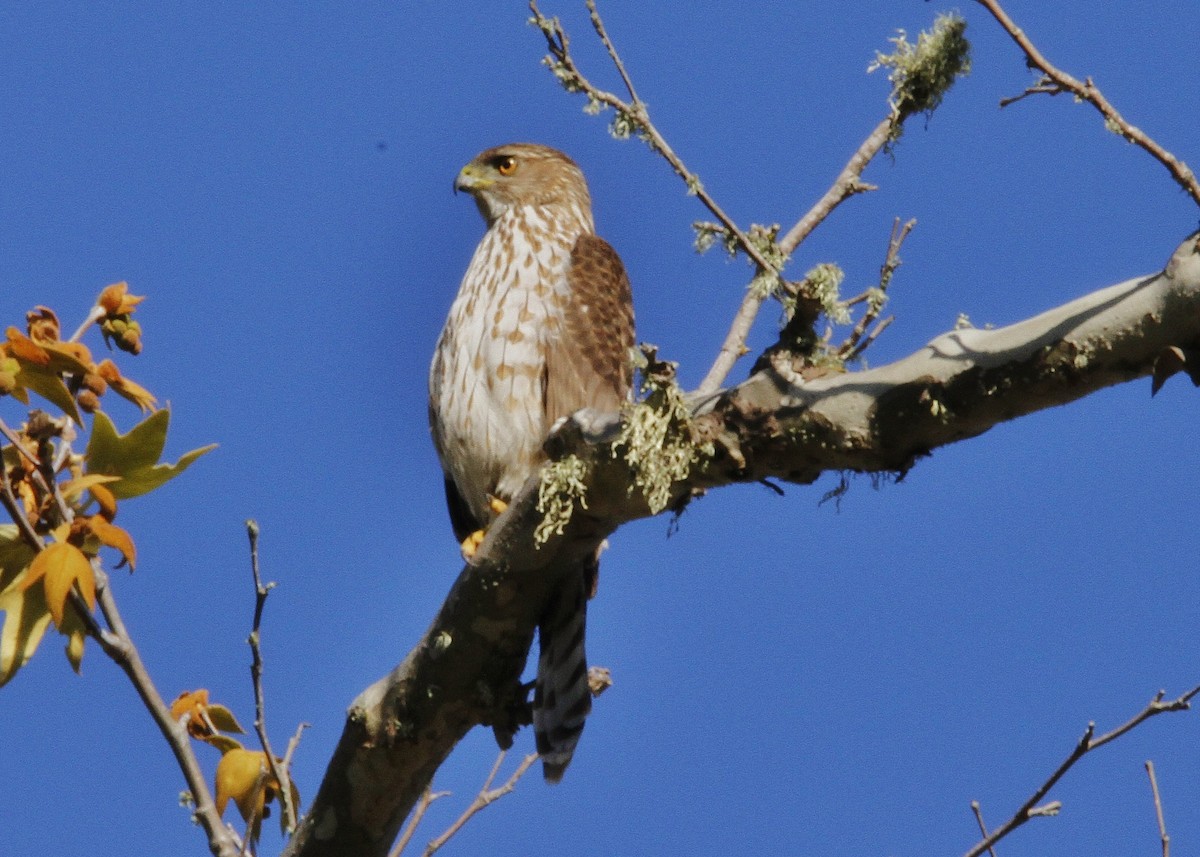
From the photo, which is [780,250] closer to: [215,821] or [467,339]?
[215,821]

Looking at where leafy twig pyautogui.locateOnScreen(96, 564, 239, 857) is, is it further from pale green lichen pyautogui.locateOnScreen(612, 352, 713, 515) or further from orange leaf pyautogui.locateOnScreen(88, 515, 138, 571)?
pale green lichen pyautogui.locateOnScreen(612, 352, 713, 515)

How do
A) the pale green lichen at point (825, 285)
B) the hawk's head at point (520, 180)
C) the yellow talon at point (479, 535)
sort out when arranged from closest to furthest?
1. the pale green lichen at point (825, 285)
2. the yellow talon at point (479, 535)
3. the hawk's head at point (520, 180)

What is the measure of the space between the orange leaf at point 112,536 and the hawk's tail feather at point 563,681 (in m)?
1.36

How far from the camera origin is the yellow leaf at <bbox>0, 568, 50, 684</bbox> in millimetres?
2621

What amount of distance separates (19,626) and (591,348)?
2216 mm

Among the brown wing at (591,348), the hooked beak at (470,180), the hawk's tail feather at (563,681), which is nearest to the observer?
the hawk's tail feather at (563,681)

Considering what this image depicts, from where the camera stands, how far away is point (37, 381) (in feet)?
8.71

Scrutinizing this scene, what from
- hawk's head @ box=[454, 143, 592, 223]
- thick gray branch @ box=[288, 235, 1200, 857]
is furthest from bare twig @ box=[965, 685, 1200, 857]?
hawk's head @ box=[454, 143, 592, 223]

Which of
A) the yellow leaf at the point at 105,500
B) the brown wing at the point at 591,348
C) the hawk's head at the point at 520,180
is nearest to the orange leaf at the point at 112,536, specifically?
the yellow leaf at the point at 105,500

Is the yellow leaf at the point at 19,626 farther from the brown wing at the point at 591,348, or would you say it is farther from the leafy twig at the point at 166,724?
the brown wing at the point at 591,348

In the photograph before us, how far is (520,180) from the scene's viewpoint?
221 inches

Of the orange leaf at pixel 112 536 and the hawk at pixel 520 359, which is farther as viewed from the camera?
the hawk at pixel 520 359

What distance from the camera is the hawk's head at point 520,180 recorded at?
18.1ft

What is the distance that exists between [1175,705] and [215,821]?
6.50 feet
